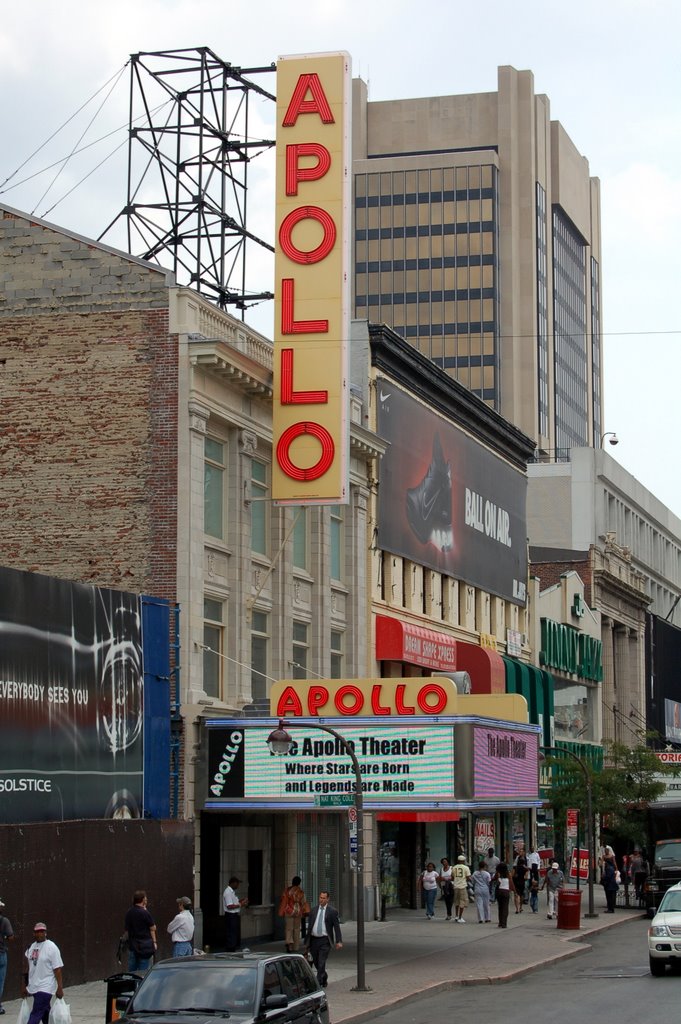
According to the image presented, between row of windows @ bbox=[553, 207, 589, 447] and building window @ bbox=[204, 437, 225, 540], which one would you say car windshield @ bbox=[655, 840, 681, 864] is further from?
row of windows @ bbox=[553, 207, 589, 447]

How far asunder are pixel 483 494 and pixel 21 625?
31.7 m

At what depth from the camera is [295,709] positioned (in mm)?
34969

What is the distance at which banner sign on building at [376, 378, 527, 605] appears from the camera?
4866 centimetres

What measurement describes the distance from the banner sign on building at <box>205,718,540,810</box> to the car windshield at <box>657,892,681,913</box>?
454 centimetres

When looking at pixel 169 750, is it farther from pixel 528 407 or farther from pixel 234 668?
pixel 528 407

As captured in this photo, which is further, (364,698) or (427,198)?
(427,198)

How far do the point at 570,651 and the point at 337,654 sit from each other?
30.3 meters

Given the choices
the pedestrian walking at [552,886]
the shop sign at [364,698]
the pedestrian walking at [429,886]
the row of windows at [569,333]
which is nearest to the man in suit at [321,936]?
the shop sign at [364,698]

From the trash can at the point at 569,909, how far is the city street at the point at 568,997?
20.4 ft

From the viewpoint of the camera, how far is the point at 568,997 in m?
27.6

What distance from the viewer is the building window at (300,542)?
42.0 metres

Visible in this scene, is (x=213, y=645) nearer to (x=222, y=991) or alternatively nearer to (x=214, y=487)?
(x=214, y=487)

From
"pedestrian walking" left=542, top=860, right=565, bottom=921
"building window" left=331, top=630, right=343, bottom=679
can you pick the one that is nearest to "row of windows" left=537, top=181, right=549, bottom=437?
"pedestrian walking" left=542, top=860, right=565, bottom=921

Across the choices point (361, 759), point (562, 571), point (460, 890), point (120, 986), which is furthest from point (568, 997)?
point (562, 571)
